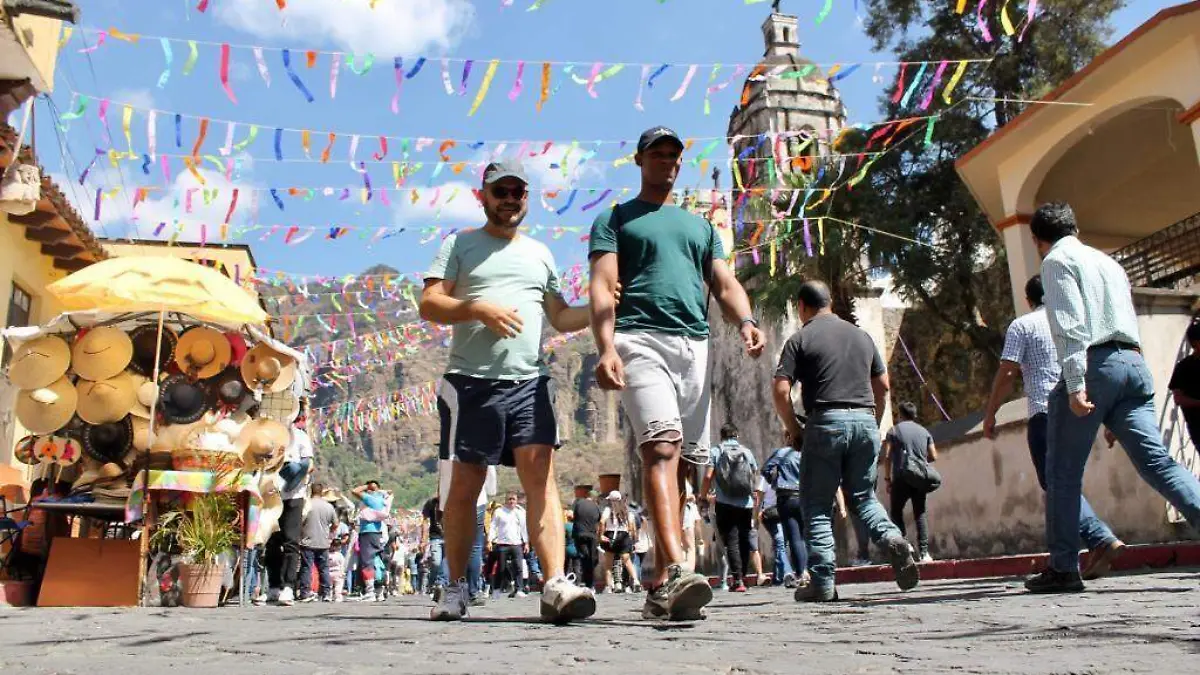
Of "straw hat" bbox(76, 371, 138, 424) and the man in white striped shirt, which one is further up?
"straw hat" bbox(76, 371, 138, 424)

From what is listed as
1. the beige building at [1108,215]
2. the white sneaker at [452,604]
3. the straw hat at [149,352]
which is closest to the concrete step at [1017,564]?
the beige building at [1108,215]

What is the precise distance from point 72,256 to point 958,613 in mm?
15096

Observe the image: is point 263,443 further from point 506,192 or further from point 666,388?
point 666,388

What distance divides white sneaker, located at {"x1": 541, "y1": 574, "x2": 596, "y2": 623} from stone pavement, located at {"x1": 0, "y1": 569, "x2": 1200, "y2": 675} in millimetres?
66

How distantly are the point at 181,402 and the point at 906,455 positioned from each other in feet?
20.6

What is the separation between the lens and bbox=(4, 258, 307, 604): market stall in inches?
291

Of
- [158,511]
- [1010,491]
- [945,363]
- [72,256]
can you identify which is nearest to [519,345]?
[158,511]

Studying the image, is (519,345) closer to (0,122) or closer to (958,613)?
(958,613)

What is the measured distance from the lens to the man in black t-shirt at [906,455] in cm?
865

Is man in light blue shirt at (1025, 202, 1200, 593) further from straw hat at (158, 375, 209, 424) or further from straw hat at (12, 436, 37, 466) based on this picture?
straw hat at (12, 436, 37, 466)

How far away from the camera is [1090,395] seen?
4.18m

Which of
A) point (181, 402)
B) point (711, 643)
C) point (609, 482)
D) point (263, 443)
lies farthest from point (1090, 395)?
point (609, 482)

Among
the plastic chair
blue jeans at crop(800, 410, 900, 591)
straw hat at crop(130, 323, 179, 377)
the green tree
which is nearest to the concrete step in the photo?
blue jeans at crop(800, 410, 900, 591)

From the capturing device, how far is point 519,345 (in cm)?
422
